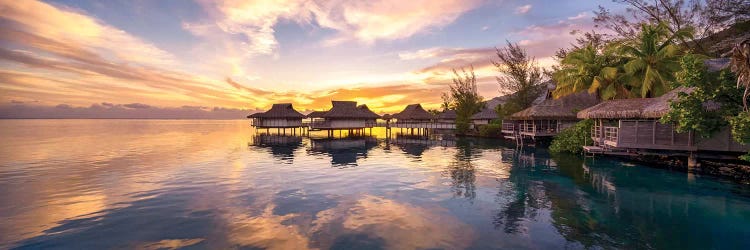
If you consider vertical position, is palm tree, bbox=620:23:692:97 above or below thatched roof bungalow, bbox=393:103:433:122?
above

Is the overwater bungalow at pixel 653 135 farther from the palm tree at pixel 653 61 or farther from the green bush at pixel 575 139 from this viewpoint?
the palm tree at pixel 653 61

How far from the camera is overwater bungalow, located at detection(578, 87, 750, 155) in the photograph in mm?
14703

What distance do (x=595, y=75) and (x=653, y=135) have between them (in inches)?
445

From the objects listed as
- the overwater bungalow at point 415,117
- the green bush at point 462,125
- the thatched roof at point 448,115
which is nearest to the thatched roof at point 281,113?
the overwater bungalow at point 415,117

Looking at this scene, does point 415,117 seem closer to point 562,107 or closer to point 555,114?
point 562,107

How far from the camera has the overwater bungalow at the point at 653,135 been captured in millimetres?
14703

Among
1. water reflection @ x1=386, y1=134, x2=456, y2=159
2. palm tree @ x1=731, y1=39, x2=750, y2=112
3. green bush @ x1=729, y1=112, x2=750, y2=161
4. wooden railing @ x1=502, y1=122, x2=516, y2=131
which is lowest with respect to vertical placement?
water reflection @ x1=386, y1=134, x2=456, y2=159

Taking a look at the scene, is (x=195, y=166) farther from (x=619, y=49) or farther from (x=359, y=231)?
(x=619, y=49)

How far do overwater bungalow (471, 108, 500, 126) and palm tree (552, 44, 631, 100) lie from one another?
18223 mm

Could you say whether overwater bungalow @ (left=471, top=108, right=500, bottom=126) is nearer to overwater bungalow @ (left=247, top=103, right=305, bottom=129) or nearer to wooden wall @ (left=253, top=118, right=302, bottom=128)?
overwater bungalow @ (left=247, top=103, right=305, bottom=129)

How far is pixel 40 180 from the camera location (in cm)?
1596

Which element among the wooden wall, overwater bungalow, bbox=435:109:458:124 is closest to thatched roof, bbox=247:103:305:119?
the wooden wall

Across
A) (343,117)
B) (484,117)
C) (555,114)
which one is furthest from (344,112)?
(555,114)

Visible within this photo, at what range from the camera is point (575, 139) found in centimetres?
2309
